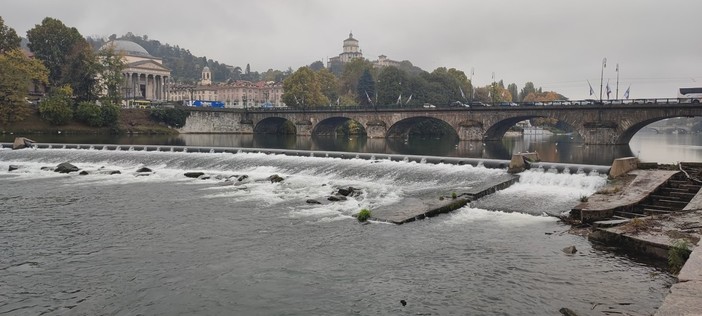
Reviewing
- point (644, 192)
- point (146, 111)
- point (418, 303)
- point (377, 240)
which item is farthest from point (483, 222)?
point (146, 111)

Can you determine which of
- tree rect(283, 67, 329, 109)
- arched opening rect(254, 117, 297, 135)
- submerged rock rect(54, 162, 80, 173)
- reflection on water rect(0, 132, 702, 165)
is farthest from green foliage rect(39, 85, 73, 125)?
submerged rock rect(54, 162, 80, 173)

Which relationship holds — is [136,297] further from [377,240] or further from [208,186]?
[208,186]

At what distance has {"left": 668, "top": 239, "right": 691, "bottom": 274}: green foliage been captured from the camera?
13930mm

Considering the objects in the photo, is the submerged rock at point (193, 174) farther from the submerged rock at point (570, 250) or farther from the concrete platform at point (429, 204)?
the submerged rock at point (570, 250)

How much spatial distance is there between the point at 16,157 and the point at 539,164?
4320cm

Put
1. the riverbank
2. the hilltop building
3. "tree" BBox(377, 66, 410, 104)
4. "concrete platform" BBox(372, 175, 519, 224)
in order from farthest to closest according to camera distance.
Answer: the hilltop building → "tree" BBox(377, 66, 410, 104) → the riverbank → "concrete platform" BBox(372, 175, 519, 224)

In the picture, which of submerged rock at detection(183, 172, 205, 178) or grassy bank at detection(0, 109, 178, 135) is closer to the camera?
submerged rock at detection(183, 172, 205, 178)

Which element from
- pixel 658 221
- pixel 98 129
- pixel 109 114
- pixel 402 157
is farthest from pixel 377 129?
pixel 658 221

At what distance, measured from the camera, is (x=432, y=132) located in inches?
4139

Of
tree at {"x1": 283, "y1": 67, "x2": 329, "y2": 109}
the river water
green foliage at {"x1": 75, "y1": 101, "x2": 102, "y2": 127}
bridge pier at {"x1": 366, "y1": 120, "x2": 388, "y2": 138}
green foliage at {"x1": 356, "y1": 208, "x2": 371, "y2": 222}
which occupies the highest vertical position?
tree at {"x1": 283, "y1": 67, "x2": 329, "y2": 109}

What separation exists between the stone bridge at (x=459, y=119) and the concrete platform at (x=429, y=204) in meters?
43.3

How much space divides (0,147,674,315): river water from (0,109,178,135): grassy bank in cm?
6112

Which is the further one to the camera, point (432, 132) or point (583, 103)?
point (432, 132)

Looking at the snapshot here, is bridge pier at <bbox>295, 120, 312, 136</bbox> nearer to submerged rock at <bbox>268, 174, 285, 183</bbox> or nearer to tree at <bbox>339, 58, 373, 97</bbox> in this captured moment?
tree at <bbox>339, 58, 373, 97</bbox>
